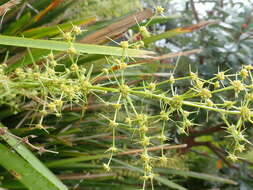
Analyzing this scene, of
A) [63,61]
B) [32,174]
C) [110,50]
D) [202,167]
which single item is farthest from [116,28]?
[202,167]

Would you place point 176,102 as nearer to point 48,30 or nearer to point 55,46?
point 55,46

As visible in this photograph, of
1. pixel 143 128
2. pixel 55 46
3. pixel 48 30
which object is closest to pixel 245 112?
pixel 143 128

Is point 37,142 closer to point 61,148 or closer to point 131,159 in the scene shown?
point 61,148

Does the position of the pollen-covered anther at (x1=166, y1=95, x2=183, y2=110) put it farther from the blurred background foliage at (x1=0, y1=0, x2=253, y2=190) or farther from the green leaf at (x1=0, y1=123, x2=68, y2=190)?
the blurred background foliage at (x1=0, y1=0, x2=253, y2=190)

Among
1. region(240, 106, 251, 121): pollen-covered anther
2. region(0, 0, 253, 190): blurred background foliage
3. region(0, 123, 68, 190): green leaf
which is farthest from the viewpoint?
region(0, 0, 253, 190): blurred background foliage

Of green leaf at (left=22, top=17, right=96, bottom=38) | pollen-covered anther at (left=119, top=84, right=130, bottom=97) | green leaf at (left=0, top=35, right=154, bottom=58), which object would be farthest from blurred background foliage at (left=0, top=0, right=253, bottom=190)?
pollen-covered anther at (left=119, top=84, right=130, bottom=97)

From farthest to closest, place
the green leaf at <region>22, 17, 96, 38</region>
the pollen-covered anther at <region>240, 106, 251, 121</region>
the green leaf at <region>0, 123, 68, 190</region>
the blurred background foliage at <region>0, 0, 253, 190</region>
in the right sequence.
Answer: the blurred background foliage at <region>0, 0, 253, 190</region>, the green leaf at <region>22, 17, 96, 38</region>, the green leaf at <region>0, 123, 68, 190</region>, the pollen-covered anther at <region>240, 106, 251, 121</region>

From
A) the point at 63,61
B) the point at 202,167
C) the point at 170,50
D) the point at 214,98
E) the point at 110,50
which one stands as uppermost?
the point at 110,50
